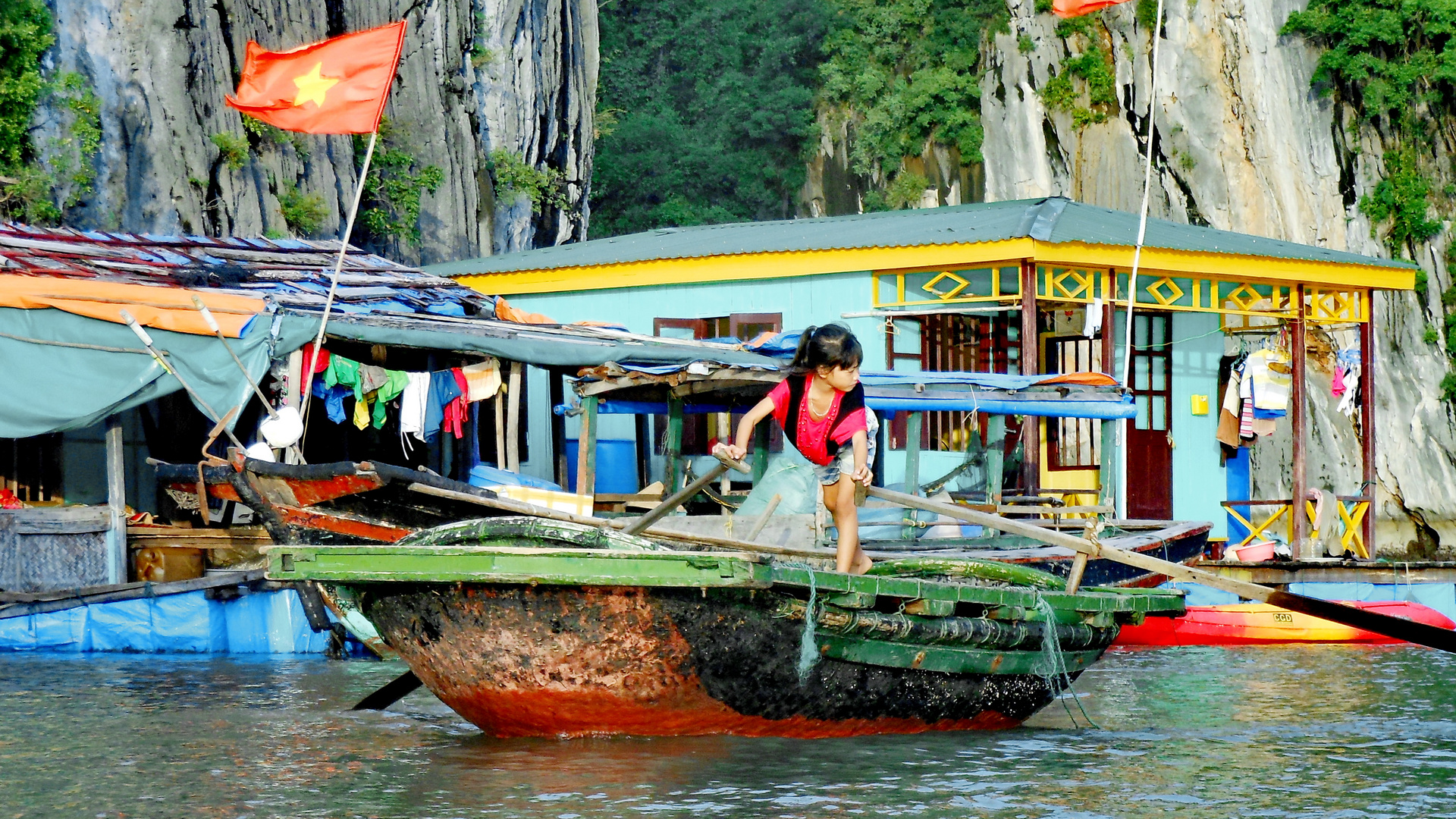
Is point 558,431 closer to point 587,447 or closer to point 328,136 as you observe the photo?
point 587,447

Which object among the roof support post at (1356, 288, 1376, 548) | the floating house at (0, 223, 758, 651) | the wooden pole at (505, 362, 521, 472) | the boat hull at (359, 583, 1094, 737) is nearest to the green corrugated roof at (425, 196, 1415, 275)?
the roof support post at (1356, 288, 1376, 548)

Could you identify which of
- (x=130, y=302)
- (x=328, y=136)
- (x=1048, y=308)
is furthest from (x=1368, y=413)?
(x=328, y=136)

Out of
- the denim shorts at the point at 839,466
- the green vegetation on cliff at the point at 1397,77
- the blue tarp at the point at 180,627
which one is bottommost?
the blue tarp at the point at 180,627

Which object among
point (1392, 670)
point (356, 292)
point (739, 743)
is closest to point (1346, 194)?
point (1392, 670)

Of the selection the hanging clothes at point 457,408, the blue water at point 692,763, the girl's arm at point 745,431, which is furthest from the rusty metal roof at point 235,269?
the girl's arm at point 745,431

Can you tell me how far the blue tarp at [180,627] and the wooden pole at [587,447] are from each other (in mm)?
2749

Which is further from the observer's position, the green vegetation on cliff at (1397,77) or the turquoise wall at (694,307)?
the green vegetation on cliff at (1397,77)

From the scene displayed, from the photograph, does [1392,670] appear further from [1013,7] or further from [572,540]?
[1013,7]

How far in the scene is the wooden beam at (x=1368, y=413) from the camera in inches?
808

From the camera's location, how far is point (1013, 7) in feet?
113

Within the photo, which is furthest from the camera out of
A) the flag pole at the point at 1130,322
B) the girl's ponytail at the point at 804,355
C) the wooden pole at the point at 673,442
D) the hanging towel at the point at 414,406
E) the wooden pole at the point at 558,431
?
the flag pole at the point at 1130,322

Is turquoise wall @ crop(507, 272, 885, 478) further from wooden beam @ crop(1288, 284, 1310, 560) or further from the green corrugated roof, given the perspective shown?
wooden beam @ crop(1288, 284, 1310, 560)

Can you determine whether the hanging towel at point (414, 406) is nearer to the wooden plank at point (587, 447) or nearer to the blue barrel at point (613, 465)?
the wooden plank at point (587, 447)

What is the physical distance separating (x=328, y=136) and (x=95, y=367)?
37.9 ft
